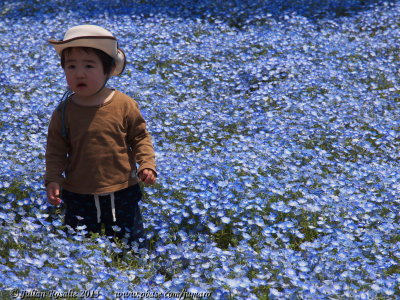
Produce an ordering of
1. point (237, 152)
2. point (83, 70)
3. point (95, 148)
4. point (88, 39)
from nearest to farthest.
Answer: point (88, 39), point (83, 70), point (95, 148), point (237, 152)

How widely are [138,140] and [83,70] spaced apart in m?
0.67

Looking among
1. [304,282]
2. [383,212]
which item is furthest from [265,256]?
[383,212]

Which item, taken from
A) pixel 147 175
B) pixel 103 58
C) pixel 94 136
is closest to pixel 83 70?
pixel 103 58

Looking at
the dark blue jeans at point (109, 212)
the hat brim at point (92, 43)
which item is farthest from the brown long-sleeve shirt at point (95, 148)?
the hat brim at point (92, 43)

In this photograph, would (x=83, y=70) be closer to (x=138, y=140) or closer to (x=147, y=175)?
(x=138, y=140)

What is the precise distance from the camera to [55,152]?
13.5 ft

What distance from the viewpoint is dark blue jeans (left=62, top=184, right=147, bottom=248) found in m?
4.25

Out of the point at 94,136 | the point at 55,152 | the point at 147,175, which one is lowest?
the point at 147,175

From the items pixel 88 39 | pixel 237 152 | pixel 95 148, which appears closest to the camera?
pixel 88 39

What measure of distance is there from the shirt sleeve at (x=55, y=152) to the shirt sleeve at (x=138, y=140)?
1.60 ft

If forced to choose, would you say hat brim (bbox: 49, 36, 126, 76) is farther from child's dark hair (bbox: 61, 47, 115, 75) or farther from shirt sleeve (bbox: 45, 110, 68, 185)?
shirt sleeve (bbox: 45, 110, 68, 185)

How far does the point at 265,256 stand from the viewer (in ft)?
13.8

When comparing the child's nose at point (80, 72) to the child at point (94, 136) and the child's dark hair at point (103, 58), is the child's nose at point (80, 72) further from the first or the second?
the child's dark hair at point (103, 58)

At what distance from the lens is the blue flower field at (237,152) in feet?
13.2
